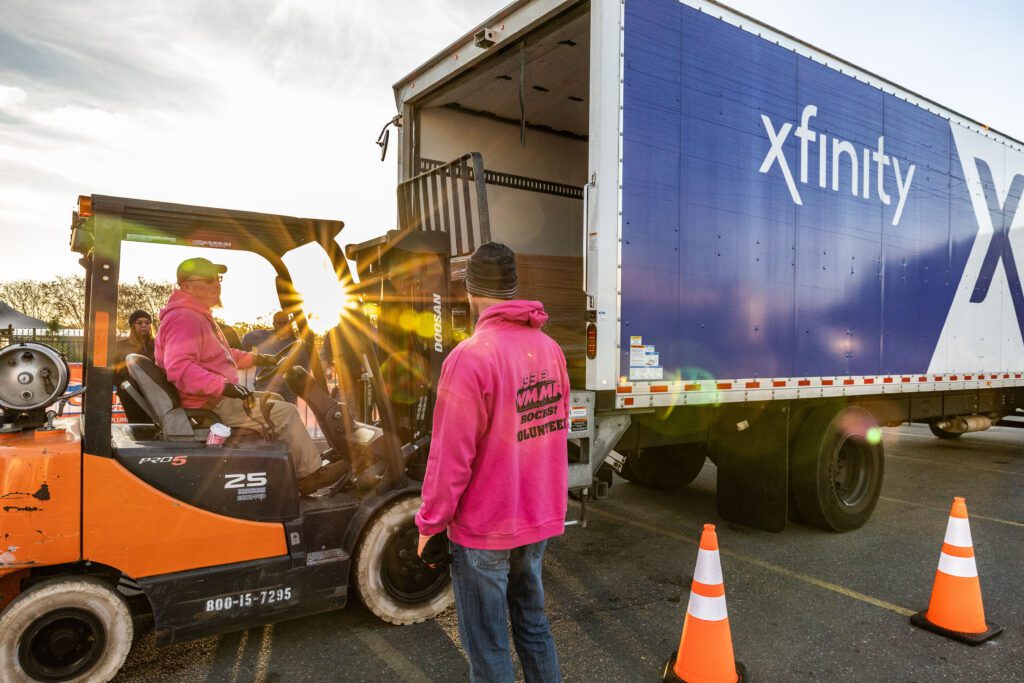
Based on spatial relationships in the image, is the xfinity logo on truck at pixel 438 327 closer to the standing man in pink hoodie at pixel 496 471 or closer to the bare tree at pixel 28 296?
the standing man in pink hoodie at pixel 496 471

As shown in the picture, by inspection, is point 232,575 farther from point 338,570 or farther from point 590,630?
point 590,630

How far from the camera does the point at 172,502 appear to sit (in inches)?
121

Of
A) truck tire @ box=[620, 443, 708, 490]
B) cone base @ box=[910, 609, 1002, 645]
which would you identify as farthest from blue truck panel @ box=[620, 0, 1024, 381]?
truck tire @ box=[620, 443, 708, 490]

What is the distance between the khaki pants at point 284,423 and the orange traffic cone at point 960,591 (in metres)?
3.51

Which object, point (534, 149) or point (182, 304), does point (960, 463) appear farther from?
point (182, 304)

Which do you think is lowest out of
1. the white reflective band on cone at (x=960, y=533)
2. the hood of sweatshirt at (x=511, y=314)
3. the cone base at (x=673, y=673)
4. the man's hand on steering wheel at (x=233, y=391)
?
the cone base at (x=673, y=673)

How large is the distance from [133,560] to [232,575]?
431mm

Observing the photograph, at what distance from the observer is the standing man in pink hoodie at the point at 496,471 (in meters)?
2.07

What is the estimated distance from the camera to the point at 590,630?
12.2 feet

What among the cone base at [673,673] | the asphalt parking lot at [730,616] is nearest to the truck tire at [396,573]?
the asphalt parking lot at [730,616]

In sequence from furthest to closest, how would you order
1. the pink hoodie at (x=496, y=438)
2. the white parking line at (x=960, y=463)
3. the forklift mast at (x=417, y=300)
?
the white parking line at (x=960, y=463) → the forklift mast at (x=417, y=300) → the pink hoodie at (x=496, y=438)

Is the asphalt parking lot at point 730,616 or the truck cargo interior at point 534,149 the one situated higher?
the truck cargo interior at point 534,149

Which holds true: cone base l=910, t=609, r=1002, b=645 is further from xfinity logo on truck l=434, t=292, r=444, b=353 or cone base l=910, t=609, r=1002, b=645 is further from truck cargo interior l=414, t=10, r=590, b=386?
xfinity logo on truck l=434, t=292, r=444, b=353

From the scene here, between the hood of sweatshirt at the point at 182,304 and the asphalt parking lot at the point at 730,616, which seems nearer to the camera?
the asphalt parking lot at the point at 730,616
